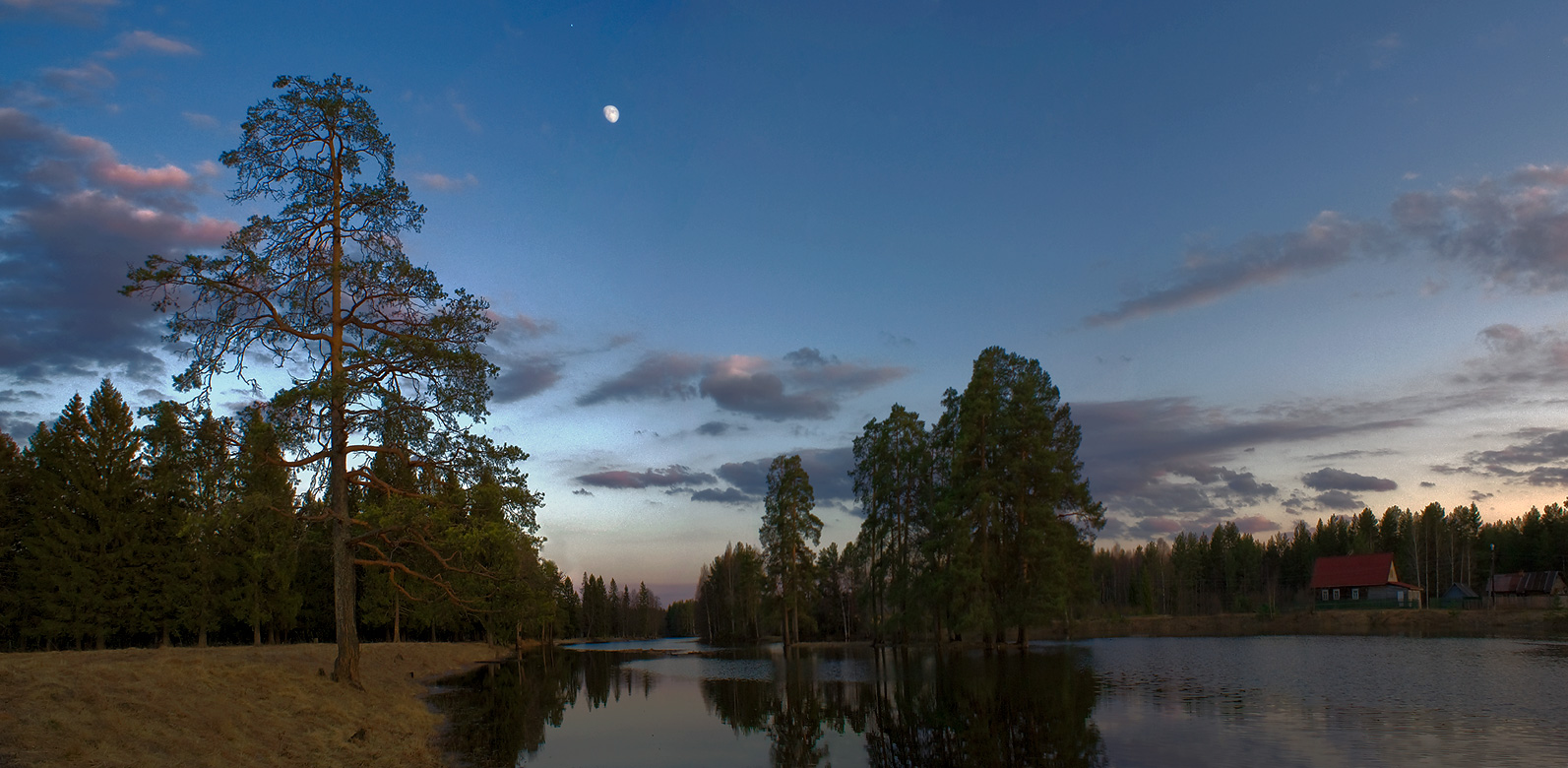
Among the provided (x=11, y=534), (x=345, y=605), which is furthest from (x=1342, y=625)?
(x=11, y=534)

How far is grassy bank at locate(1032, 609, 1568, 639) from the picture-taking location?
56656 millimetres

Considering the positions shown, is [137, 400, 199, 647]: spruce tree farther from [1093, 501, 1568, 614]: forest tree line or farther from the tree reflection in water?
[1093, 501, 1568, 614]: forest tree line

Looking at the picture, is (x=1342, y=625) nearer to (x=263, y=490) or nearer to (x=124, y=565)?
(x=263, y=490)

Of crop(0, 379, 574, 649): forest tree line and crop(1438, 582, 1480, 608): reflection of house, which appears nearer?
crop(0, 379, 574, 649): forest tree line

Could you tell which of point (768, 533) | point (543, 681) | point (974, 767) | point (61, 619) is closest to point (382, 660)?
point (543, 681)

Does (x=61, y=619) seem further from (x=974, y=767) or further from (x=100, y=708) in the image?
(x=974, y=767)

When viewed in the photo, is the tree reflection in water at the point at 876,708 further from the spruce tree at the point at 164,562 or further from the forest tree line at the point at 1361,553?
the forest tree line at the point at 1361,553

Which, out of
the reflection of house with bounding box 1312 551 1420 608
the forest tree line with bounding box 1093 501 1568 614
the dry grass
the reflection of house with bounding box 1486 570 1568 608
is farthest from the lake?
the forest tree line with bounding box 1093 501 1568 614

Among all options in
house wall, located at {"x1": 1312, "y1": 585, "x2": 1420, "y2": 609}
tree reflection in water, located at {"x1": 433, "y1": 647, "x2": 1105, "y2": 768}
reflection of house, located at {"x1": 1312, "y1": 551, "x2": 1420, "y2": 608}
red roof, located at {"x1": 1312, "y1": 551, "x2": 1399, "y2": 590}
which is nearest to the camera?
tree reflection in water, located at {"x1": 433, "y1": 647, "x2": 1105, "y2": 768}

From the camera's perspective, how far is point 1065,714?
21.7 metres

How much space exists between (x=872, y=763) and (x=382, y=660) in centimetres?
2931

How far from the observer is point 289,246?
22.5 meters

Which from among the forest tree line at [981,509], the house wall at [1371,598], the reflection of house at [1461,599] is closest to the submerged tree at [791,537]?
the forest tree line at [981,509]

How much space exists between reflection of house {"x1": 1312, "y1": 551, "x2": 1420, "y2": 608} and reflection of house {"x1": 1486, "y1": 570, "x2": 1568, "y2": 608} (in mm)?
7449
